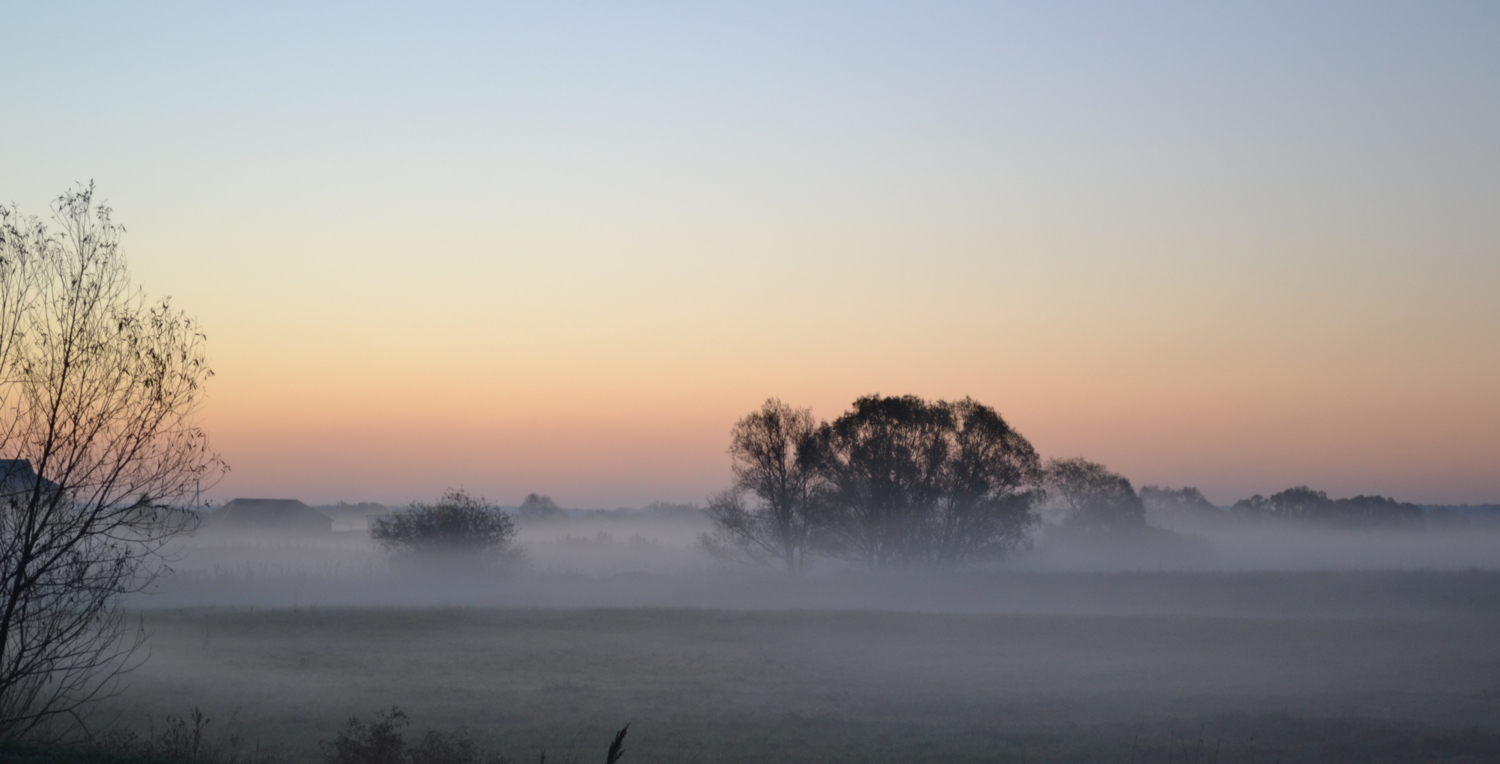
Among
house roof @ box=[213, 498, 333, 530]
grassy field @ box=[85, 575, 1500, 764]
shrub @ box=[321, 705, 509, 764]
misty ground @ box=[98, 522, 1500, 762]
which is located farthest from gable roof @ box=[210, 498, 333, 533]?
shrub @ box=[321, 705, 509, 764]

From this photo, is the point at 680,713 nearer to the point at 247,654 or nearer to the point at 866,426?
the point at 247,654

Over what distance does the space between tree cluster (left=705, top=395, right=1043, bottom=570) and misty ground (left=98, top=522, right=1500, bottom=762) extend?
4234mm

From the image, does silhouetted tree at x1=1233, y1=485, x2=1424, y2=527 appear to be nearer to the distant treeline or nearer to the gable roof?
the distant treeline

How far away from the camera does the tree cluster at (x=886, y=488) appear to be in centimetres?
5816

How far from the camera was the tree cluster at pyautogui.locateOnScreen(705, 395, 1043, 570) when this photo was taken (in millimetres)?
58156

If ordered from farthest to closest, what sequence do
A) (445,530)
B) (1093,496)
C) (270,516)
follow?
1. (270,516)
2. (1093,496)
3. (445,530)

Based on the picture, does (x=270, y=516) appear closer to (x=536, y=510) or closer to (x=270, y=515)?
(x=270, y=515)

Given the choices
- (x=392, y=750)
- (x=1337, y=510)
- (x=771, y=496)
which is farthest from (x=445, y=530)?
(x=1337, y=510)

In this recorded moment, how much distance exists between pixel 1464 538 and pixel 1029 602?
3122 inches

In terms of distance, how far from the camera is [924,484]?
58406 mm

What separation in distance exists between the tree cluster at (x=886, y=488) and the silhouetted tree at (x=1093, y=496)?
784 inches

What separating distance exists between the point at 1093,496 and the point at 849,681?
190 feet

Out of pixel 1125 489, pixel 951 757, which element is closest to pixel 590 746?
pixel 951 757

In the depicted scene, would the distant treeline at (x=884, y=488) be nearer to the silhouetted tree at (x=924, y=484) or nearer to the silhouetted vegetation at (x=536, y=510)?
the silhouetted tree at (x=924, y=484)
